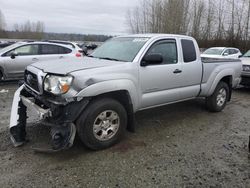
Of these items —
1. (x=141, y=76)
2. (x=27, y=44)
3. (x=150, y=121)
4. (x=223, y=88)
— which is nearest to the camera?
(x=141, y=76)

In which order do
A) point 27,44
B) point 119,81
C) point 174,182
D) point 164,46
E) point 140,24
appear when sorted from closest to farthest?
1. point 174,182
2. point 119,81
3. point 164,46
4. point 27,44
5. point 140,24

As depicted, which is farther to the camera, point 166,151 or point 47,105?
point 166,151

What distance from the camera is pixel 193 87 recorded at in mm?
5312

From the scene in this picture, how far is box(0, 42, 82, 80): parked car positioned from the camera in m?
8.65

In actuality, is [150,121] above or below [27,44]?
below

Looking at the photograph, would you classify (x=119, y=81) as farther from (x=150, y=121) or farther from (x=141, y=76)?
(x=150, y=121)

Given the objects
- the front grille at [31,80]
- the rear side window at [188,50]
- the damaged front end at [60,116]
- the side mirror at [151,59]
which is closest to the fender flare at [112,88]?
the damaged front end at [60,116]

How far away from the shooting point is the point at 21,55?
8914mm

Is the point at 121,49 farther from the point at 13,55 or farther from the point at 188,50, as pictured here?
the point at 13,55

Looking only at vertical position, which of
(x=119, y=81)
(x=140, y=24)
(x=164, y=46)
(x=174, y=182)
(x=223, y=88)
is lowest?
(x=174, y=182)

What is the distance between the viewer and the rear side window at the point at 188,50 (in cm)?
511

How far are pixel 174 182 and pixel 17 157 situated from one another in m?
2.26

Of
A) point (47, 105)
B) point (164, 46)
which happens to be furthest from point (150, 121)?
point (47, 105)

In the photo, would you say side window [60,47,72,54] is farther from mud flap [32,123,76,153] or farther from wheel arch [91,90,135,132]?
mud flap [32,123,76,153]
